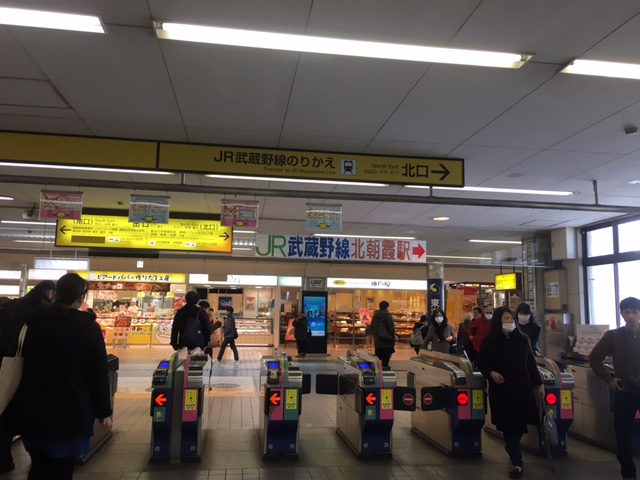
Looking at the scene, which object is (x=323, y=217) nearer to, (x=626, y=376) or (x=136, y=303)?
(x=626, y=376)

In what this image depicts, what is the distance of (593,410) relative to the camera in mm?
5445

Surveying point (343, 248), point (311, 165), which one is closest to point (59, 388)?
point (311, 165)

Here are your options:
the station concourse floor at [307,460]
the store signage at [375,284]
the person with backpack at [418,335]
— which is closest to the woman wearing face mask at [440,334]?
the person with backpack at [418,335]

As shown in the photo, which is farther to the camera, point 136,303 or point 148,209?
point 136,303

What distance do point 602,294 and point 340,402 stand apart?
23.0ft

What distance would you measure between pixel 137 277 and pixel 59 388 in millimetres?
14343

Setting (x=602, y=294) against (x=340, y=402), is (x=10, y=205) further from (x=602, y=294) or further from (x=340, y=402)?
(x=602, y=294)

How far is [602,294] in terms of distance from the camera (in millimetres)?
10031

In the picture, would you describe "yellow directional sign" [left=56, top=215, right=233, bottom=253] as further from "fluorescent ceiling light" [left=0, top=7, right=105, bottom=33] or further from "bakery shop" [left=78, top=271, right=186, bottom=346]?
"bakery shop" [left=78, top=271, right=186, bottom=346]

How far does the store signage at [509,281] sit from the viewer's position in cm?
1152

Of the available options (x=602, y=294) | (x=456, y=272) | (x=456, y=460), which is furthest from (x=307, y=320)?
(x=456, y=460)

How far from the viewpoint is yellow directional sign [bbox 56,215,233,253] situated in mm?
8367

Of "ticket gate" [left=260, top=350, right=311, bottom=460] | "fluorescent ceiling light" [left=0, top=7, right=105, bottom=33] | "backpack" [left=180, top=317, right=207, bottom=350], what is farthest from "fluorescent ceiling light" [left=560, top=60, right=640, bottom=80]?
"backpack" [left=180, top=317, right=207, bottom=350]

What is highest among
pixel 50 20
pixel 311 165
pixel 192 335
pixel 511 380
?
pixel 50 20
